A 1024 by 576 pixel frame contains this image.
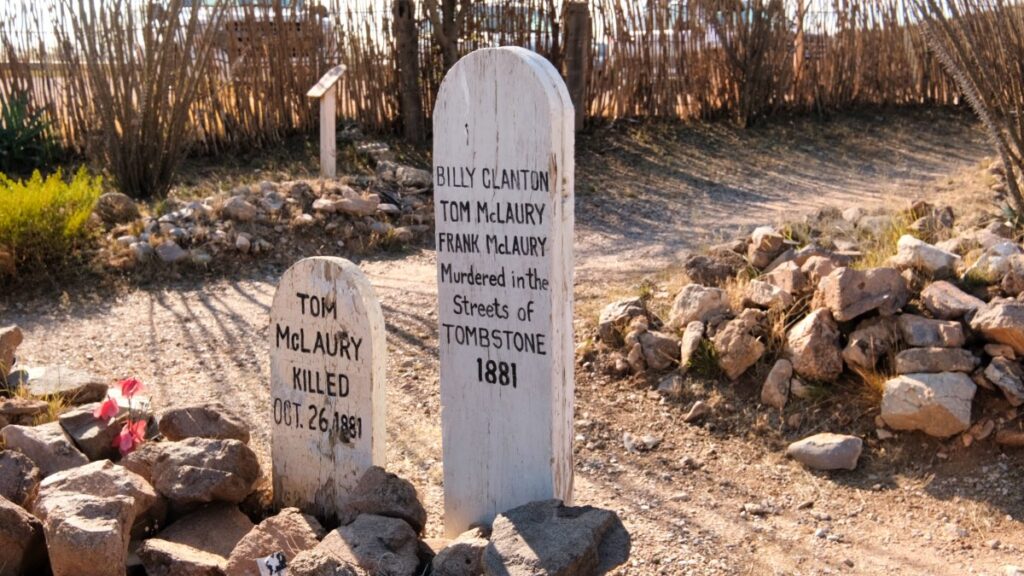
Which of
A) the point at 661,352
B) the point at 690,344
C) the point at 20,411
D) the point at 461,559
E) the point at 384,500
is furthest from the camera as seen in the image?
the point at 661,352

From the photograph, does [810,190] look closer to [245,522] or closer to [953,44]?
[953,44]

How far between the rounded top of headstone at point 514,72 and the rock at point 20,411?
6.83 ft

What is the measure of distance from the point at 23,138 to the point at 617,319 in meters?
7.13

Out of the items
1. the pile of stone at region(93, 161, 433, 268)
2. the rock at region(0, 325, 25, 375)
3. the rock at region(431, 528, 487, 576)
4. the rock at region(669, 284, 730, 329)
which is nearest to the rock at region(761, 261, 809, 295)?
the rock at region(669, 284, 730, 329)

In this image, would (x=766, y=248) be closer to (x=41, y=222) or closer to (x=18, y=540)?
(x=18, y=540)

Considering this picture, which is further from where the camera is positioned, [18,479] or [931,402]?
[931,402]

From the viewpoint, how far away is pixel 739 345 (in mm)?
4680

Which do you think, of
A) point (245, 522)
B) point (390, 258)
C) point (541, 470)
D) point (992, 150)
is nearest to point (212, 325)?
point (390, 258)

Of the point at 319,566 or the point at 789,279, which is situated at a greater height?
the point at 789,279

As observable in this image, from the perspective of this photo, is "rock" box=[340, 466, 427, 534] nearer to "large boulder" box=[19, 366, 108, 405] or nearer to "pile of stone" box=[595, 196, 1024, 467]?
"large boulder" box=[19, 366, 108, 405]

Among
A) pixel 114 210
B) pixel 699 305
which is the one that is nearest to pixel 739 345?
pixel 699 305

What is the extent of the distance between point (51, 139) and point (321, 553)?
858 cm

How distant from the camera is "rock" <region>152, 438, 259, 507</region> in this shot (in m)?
3.42

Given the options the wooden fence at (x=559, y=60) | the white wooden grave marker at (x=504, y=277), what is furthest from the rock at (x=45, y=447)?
the wooden fence at (x=559, y=60)
